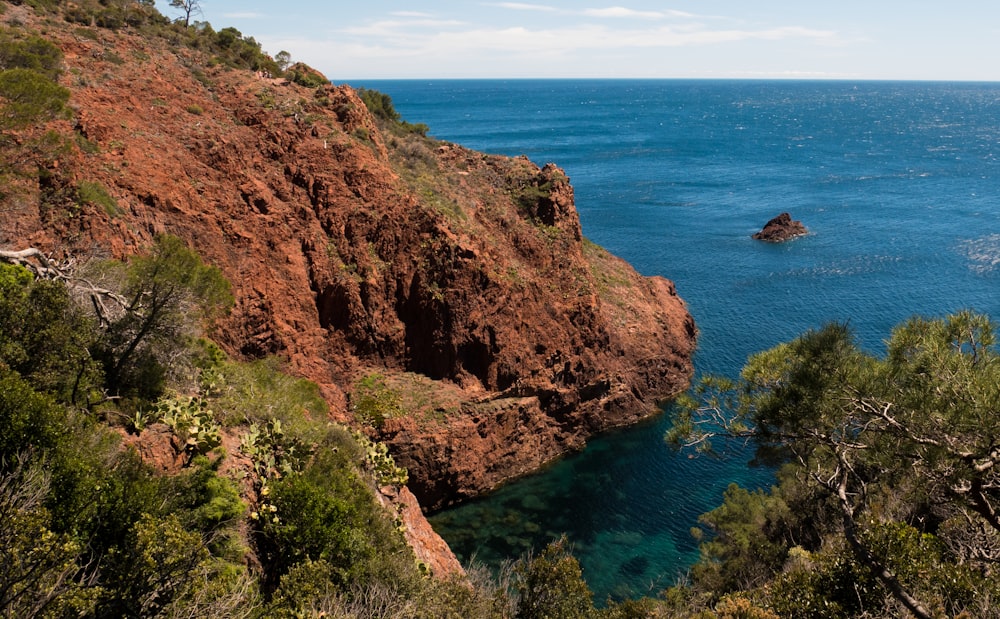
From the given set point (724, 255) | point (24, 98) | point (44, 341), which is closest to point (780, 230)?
point (724, 255)

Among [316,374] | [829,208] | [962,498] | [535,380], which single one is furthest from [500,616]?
[829,208]

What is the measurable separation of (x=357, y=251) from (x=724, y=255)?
5267 centimetres

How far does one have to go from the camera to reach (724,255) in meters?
74.4

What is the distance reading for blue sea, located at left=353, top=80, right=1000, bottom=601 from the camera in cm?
3319

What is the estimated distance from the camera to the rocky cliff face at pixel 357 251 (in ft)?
103

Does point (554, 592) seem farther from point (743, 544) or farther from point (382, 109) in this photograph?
point (382, 109)

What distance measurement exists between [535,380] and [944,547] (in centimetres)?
2693

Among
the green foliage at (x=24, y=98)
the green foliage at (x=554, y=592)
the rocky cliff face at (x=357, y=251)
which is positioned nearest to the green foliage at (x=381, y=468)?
the rocky cliff face at (x=357, y=251)

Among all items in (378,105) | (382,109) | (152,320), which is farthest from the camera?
(382,109)

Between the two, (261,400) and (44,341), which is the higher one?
(44,341)

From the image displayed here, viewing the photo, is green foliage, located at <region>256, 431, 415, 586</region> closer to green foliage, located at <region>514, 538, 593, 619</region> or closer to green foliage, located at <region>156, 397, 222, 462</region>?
green foliage, located at <region>156, 397, 222, 462</region>

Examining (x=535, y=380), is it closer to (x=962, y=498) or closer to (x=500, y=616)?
(x=500, y=616)

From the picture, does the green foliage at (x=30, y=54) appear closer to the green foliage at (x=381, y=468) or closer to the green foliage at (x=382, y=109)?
the green foliage at (x=381, y=468)

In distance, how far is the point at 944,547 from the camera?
1422 centimetres
